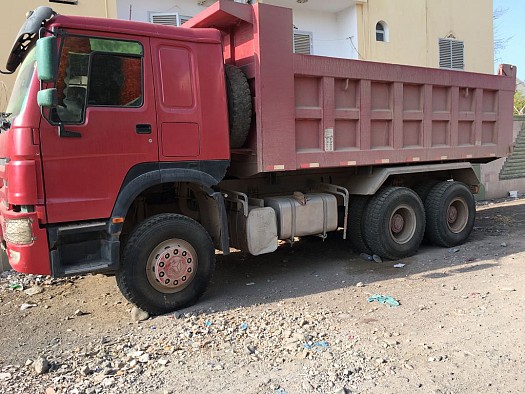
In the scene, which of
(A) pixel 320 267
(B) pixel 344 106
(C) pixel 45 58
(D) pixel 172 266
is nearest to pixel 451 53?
(B) pixel 344 106

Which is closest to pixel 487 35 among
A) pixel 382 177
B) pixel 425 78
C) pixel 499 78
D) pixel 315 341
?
pixel 499 78

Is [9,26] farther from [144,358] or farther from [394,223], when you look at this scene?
[394,223]

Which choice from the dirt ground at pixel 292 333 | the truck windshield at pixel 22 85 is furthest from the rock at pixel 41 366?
the truck windshield at pixel 22 85

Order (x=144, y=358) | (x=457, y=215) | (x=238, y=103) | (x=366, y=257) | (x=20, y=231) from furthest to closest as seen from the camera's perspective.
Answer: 1. (x=457, y=215)
2. (x=366, y=257)
3. (x=238, y=103)
4. (x=20, y=231)
5. (x=144, y=358)

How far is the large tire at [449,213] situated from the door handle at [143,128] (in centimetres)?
462

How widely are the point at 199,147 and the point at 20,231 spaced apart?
186 cm

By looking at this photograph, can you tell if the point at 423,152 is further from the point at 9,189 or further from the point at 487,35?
the point at 487,35

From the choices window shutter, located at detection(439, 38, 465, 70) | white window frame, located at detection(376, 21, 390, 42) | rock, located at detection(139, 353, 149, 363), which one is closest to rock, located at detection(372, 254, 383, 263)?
rock, located at detection(139, 353, 149, 363)

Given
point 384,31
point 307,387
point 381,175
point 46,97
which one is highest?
point 384,31

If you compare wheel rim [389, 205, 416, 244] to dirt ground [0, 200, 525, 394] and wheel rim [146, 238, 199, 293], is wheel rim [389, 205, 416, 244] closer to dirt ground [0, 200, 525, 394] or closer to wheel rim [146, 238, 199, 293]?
dirt ground [0, 200, 525, 394]

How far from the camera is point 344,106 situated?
6.03 meters

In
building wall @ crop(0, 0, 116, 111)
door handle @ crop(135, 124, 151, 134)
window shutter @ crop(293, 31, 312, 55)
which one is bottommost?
door handle @ crop(135, 124, 151, 134)

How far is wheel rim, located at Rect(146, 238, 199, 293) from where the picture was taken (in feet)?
15.2

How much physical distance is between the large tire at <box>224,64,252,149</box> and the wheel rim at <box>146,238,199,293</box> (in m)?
1.38
